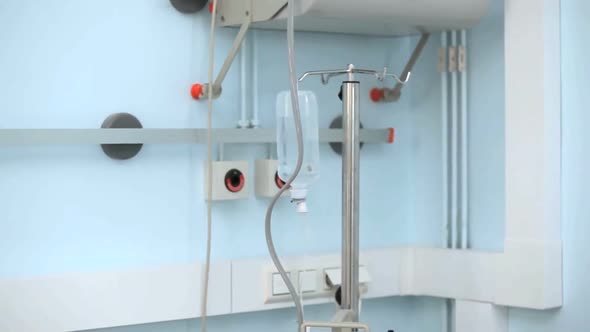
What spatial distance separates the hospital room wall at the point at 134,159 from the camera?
1664 millimetres

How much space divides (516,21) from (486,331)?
72 cm

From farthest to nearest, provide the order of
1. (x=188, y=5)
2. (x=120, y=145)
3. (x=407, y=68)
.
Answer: (x=407, y=68)
(x=188, y=5)
(x=120, y=145)

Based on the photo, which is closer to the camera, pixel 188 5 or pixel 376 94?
pixel 188 5

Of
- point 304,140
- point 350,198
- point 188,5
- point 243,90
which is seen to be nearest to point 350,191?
point 350,198

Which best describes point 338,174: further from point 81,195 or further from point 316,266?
point 81,195

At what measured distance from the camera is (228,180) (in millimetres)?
1862

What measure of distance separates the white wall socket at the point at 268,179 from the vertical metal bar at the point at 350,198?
31 cm

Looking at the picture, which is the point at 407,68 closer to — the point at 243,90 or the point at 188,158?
the point at 243,90

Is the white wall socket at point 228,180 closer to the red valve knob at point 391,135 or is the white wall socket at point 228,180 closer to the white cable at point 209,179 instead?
the white cable at point 209,179

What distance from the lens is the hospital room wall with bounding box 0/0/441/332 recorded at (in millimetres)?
1664

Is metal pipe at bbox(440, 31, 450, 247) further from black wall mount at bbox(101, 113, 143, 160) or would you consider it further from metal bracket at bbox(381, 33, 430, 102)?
black wall mount at bbox(101, 113, 143, 160)

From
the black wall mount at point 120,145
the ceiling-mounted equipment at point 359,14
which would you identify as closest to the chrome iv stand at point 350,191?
the ceiling-mounted equipment at point 359,14

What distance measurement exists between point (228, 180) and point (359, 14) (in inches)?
17.9

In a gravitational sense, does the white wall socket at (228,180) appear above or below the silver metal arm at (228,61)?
below
